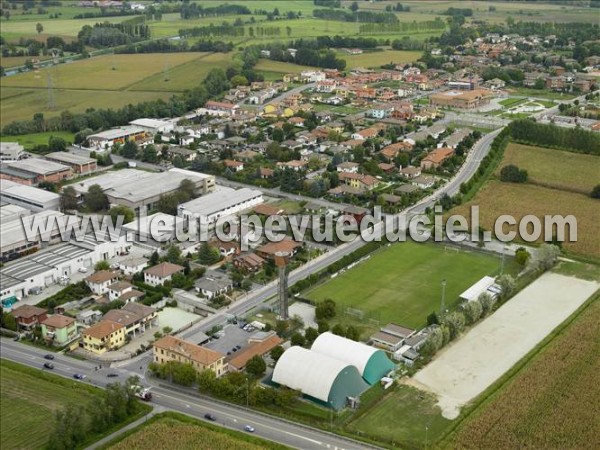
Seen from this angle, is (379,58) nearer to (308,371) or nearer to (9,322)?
(9,322)

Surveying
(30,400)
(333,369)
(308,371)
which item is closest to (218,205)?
(308,371)

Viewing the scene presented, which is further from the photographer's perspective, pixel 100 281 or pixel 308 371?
pixel 100 281

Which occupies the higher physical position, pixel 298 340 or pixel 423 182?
pixel 423 182

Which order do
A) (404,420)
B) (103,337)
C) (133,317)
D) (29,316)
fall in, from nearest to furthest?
(404,420) → (103,337) → (133,317) → (29,316)

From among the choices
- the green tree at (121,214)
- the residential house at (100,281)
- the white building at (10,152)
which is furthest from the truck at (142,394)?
the white building at (10,152)

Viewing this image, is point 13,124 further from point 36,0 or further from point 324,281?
point 36,0

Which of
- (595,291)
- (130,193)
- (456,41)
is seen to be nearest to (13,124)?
(130,193)

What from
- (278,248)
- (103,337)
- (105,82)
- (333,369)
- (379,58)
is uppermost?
(379,58)
